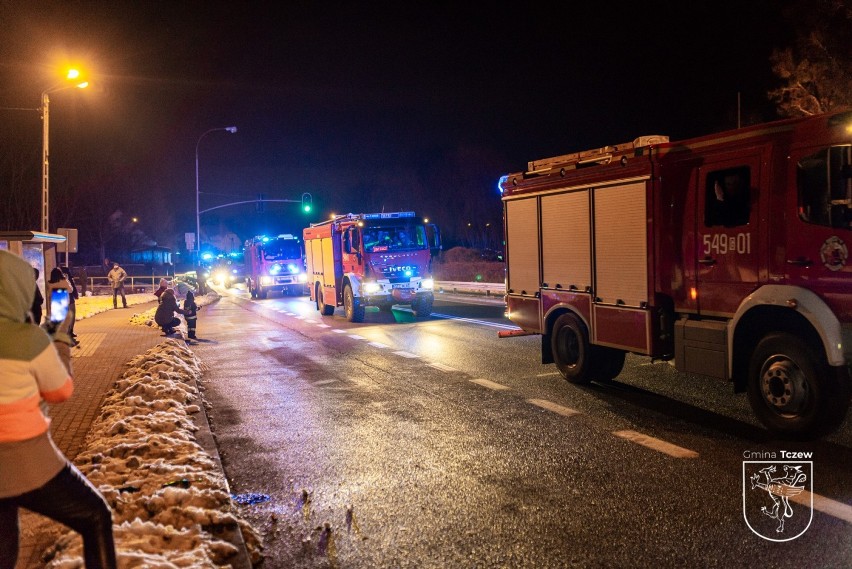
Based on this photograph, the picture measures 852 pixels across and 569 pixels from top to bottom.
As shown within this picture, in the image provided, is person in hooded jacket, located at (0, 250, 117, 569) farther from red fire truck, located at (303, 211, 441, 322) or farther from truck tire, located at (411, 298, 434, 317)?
truck tire, located at (411, 298, 434, 317)

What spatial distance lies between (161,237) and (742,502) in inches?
4251

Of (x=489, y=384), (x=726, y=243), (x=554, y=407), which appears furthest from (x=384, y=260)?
(x=726, y=243)

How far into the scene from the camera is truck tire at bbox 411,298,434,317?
20062 millimetres

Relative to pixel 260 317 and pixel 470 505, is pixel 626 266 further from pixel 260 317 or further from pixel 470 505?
pixel 260 317

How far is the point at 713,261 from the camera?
7578 mm

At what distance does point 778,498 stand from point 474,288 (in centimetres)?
2711

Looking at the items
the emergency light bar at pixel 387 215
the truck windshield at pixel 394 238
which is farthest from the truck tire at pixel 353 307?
the emergency light bar at pixel 387 215

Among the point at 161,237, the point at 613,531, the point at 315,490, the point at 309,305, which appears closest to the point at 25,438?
the point at 315,490

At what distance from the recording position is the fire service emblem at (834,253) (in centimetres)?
624

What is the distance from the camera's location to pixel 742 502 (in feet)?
16.9

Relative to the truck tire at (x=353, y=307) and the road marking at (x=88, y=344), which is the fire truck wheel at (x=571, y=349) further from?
the truck tire at (x=353, y=307)

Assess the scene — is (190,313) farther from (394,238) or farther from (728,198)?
(728,198)

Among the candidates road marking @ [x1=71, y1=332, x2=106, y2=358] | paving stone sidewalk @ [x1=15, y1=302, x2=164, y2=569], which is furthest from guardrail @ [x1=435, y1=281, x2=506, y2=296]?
road marking @ [x1=71, y1=332, x2=106, y2=358]

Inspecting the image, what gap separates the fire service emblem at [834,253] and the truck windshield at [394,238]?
13795 millimetres
